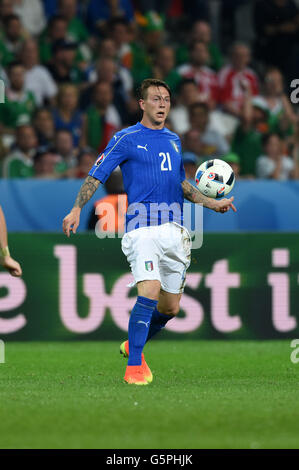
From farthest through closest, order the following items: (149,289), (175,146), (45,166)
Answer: (45,166) < (175,146) < (149,289)

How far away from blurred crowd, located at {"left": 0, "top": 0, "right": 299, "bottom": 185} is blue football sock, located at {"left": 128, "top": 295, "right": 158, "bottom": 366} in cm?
492

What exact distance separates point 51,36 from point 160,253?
8.16m

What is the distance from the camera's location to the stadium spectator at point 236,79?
15.5m

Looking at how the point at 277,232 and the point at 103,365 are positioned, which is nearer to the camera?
the point at 103,365

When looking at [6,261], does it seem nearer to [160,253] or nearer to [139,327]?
[139,327]

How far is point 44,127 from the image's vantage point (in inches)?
548

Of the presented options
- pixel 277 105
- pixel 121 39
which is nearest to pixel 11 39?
pixel 121 39

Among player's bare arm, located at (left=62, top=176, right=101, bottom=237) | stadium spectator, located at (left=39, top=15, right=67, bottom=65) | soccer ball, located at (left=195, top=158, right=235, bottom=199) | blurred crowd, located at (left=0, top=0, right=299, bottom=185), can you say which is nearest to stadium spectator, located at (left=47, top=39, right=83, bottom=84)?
blurred crowd, located at (left=0, top=0, right=299, bottom=185)

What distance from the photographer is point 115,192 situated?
1258 centimetres

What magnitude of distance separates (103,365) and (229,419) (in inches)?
137

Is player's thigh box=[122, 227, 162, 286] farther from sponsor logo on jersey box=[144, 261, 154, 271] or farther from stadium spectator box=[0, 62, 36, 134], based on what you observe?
stadium spectator box=[0, 62, 36, 134]

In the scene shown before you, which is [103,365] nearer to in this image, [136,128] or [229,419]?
[136,128]
